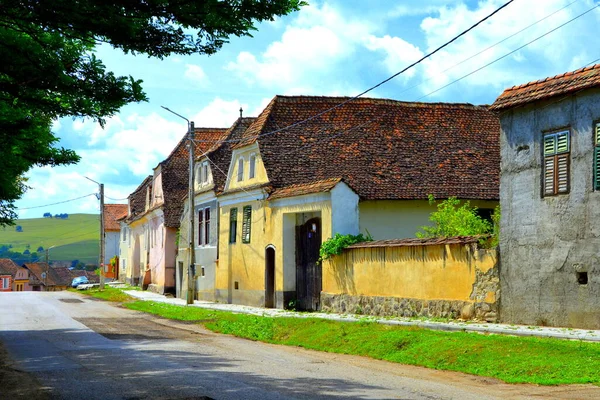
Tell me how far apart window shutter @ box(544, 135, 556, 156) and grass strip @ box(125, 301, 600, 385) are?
487cm

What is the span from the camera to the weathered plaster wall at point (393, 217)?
28.8 m

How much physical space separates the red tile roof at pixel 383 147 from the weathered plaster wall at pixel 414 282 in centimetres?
352

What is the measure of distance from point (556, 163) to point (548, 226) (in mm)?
1414

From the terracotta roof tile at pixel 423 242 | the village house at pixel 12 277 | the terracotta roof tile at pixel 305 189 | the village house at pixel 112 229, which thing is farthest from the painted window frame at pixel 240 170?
the village house at pixel 12 277

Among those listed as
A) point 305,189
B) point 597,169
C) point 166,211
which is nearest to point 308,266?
point 305,189

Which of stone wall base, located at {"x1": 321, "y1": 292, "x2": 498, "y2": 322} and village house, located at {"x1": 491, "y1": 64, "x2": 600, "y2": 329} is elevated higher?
village house, located at {"x1": 491, "y1": 64, "x2": 600, "y2": 329}

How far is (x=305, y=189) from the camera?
28.5 meters

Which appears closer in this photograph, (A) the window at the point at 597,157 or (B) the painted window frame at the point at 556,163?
(A) the window at the point at 597,157

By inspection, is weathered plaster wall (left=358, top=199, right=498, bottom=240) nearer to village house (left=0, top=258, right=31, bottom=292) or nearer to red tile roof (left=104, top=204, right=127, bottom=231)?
red tile roof (left=104, top=204, right=127, bottom=231)

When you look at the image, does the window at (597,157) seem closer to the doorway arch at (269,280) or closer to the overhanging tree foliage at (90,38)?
the overhanging tree foliage at (90,38)

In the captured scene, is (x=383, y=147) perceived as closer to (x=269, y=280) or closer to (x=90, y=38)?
(x=269, y=280)

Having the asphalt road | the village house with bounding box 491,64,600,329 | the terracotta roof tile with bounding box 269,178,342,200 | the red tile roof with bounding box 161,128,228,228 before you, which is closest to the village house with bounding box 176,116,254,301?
the red tile roof with bounding box 161,128,228,228

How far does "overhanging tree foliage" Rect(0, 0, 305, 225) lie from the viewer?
9.52 meters

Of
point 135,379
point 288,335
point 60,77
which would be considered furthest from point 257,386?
point 288,335
